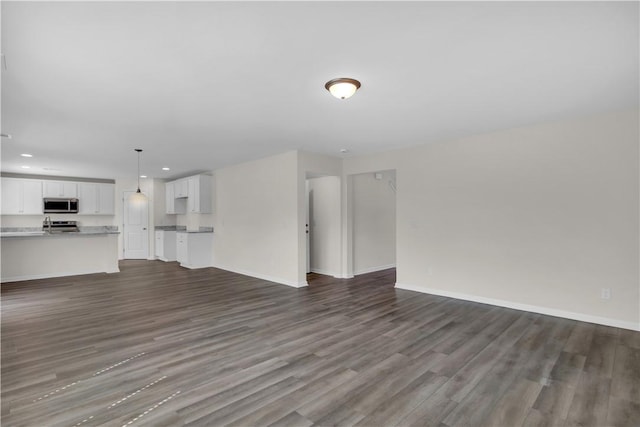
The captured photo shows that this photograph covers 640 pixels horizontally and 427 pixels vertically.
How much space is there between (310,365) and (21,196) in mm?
9611

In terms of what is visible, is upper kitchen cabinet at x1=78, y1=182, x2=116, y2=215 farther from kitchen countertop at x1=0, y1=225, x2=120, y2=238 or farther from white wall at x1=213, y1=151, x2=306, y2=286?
white wall at x1=213, y1=151, x2=306, y2=286

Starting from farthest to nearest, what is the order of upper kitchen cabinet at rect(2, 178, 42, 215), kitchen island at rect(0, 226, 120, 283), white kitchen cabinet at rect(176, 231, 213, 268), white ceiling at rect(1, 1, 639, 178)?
upper kitchen cabinet at rect(2, 178, 42, 215)
white kitchen cabinet at rect(176, 231, 213, 268)
kitchen island at rect(0, 226, 120, 283)
white ceiling at rect(1, 1, 639, 178)

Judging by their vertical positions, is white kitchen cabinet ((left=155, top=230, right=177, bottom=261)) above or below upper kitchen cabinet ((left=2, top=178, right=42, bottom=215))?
below

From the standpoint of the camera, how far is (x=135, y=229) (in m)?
9.75

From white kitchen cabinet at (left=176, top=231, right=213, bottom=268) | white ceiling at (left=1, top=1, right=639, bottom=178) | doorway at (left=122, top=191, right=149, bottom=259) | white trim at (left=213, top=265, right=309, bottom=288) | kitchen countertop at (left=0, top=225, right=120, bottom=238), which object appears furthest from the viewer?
doorway at (left=122, top=191, right=149, bottom=259)

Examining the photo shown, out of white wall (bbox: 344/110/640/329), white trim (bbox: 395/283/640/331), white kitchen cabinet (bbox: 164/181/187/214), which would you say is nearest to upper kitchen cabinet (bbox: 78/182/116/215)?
white kitchen cabinet (bbox: 164/181/187/214)

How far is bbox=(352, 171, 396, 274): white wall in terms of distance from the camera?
6.86 meters

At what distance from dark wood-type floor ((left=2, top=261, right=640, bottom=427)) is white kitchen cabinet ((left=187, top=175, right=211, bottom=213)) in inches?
140

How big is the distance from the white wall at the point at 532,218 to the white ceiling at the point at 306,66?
403 mm

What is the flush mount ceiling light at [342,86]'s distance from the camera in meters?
2.78

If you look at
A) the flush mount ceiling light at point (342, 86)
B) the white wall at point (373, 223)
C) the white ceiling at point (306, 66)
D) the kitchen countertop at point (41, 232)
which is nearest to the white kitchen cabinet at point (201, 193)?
the kitchen countertop at point (41, 232)

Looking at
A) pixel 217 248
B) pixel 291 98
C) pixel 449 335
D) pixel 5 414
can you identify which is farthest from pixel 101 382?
pixel 217 248

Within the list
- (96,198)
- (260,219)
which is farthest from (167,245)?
(260,219)

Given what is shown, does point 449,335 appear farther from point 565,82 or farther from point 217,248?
point 217,248
